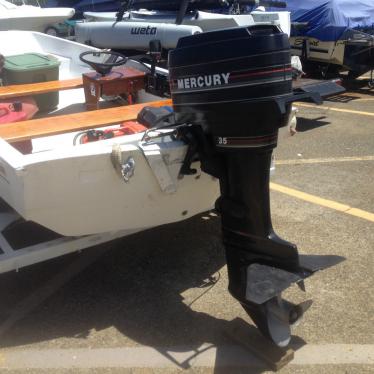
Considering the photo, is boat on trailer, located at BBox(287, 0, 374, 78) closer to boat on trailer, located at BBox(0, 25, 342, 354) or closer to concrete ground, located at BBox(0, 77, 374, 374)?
concrete ground, located at BBox(0, 77, 374, 374)

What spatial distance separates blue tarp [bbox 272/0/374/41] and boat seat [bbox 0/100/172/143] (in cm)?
636

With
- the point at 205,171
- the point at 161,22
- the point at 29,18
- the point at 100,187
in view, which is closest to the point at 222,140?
the point at 205,171

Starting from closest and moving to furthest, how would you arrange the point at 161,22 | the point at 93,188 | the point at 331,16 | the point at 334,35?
1. the point at 93,188
2. the point at 161,22
3. the point at 334,35
4. the point at 331,16

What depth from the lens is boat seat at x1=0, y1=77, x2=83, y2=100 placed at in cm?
404

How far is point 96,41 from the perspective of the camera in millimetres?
8547

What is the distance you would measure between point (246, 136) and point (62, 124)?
1.23 m

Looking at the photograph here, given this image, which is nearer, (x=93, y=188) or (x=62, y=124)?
(x=93, y=188)

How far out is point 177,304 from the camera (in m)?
3.07

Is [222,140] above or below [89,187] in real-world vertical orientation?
above

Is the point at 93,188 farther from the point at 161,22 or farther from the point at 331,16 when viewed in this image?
the point at 331,16

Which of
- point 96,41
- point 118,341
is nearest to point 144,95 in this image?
point 118,341

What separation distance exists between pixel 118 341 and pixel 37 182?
3.05 ft

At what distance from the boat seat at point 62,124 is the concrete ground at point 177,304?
886 millimetres

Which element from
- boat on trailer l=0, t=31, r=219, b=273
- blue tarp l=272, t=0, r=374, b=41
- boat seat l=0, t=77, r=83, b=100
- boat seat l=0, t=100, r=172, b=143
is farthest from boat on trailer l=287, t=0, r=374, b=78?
boat on trailer l=0, t=31, r=219, b=273
